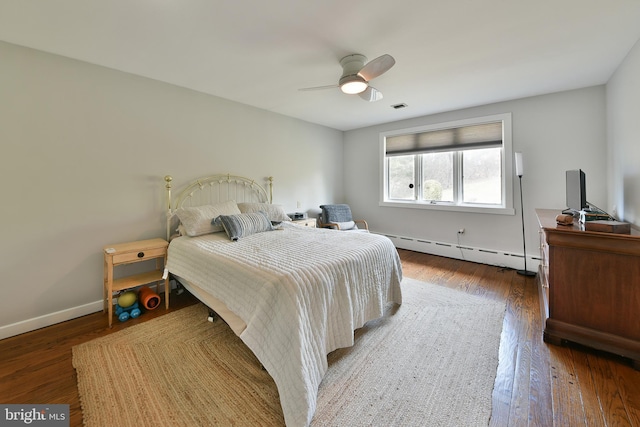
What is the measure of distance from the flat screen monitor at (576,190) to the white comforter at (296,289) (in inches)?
68.1

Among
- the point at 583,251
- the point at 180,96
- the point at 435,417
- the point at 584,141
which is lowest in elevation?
the point at 435,417

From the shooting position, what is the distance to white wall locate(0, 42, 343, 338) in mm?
2191

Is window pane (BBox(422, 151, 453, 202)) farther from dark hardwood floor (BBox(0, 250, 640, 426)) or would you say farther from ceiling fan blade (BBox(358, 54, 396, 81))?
ceiling fan blade (BBox(358, 54, 396, 81))

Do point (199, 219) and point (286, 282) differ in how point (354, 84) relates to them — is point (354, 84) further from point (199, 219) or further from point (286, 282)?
point (199, 219)

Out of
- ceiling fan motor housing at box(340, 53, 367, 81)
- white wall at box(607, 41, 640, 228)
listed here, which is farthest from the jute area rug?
ceiling fan motor housing at box(340, 53, 367, 81)

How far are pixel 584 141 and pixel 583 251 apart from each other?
7.22ft

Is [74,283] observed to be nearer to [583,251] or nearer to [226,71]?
[226,71]

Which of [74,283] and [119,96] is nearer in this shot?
[74,283]

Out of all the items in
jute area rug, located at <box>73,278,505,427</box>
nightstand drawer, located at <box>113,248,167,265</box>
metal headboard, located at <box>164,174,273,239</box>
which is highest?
metal headboard, located at <box>164,174,273,239</box>

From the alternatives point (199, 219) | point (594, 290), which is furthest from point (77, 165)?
point (594, 290)

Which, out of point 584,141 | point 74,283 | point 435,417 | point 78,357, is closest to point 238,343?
point 78,357

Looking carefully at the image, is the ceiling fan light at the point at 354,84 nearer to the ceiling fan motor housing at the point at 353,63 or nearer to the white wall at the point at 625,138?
the ceiling fan motor housing at the point at 353,63

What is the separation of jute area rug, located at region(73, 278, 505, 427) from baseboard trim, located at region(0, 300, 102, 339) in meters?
0.67

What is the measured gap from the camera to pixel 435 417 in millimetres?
1402
